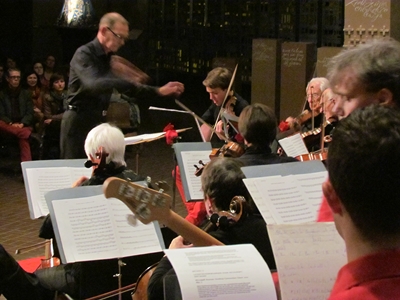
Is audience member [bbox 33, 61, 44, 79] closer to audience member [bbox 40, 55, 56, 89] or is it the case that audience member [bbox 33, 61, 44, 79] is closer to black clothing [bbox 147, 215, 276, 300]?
audience member [bbox 40, 55, 56, 89]

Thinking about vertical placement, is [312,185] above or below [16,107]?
above

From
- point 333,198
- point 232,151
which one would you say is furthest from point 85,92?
point 333,198

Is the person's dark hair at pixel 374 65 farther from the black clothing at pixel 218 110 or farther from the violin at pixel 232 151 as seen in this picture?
the black clothing at pixel 218 110

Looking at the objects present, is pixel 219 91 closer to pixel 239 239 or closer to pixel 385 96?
pixel 239 239

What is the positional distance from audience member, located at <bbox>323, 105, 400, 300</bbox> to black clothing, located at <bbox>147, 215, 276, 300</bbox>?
136 cm

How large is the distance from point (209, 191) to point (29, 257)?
279 cm

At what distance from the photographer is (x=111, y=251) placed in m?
2.90

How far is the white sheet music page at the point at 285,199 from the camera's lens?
262cm

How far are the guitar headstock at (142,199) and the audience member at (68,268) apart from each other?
1.35 metres

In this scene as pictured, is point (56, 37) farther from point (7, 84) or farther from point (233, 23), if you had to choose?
point (7, 84)

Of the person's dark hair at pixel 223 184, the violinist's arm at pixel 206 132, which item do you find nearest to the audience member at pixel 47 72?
the violinist's arm at pixel 206 132

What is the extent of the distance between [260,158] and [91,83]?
6.54 ft

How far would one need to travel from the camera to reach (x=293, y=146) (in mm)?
4484

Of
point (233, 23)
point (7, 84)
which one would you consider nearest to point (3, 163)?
point (7, 84)
